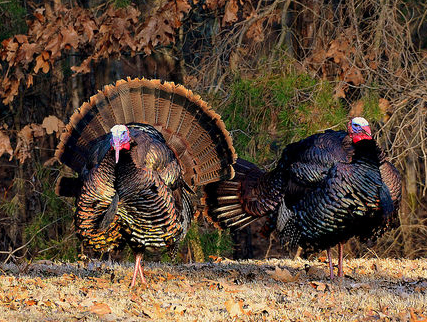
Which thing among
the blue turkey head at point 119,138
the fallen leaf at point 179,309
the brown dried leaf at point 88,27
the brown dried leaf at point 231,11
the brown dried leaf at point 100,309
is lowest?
the brown dried leaf at point 100,309

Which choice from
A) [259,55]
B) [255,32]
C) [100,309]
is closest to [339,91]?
[259,55]

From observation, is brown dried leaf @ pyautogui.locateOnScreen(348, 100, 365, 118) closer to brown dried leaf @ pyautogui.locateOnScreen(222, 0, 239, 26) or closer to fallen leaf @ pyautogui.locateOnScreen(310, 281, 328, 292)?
brown dried leaf @ pyautogui.locateOnScreen(222, 0, 239, 26)

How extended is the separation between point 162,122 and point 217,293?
1712 mm

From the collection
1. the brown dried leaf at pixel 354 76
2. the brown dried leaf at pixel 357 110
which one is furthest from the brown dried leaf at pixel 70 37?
the brown dried leaf at pixel 357 110

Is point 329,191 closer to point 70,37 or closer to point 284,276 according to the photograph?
point 284,276

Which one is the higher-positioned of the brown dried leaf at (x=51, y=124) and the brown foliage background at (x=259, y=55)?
the brown foliage background at (x=259, y=55)

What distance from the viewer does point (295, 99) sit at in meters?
7.68

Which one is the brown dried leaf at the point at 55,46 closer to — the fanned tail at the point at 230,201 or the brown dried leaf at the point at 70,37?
the brown dried leaf at the point at 70,37

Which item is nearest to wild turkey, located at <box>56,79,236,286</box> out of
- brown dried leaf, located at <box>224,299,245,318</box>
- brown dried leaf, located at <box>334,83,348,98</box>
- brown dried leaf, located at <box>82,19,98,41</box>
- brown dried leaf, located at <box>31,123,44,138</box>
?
brown dried leaf, located at <box>224,299,245,318</box>

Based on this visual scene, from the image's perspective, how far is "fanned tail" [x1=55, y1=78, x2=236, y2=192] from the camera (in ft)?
20.1

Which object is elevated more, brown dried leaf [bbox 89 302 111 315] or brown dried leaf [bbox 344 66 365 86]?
brown dried leaf [bbox 344 66 365 86]

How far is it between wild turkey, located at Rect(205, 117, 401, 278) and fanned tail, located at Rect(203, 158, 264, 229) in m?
0.09

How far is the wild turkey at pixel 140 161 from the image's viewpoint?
5.34 metres

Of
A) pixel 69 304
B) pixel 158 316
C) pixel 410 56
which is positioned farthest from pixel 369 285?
pixel 410 56
